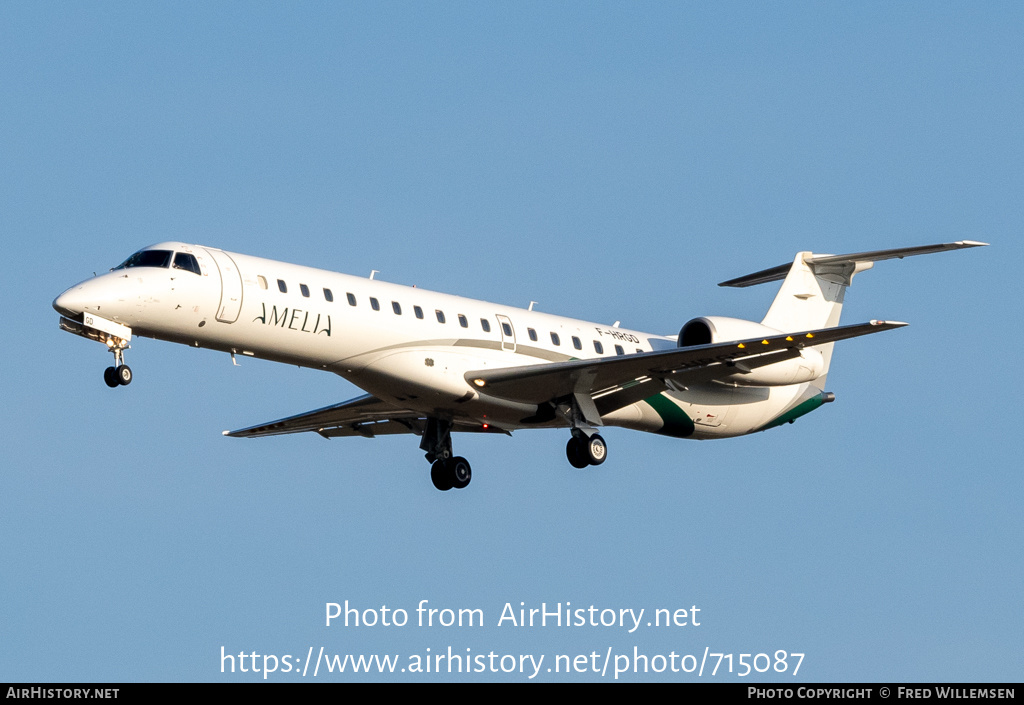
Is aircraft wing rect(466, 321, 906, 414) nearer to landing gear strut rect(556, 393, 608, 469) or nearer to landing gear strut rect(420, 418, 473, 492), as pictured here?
landing gear strut rect(556, 393, 608, 469)

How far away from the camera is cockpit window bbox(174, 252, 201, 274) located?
22938mm

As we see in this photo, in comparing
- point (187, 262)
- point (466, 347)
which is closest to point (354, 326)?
point (466, 347)

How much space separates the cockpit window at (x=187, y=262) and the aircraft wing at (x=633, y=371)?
4960 mm

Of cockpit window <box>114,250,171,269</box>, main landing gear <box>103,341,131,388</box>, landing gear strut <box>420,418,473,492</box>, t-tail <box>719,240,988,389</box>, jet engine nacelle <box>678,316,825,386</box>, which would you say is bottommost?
main landing gear <box>103,341,131,388</box>

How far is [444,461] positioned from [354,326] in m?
4.55

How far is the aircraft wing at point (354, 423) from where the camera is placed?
27.3 metres

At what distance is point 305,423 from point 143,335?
6.14m

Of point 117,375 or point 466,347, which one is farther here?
point 466,347

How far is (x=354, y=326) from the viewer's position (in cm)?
2395

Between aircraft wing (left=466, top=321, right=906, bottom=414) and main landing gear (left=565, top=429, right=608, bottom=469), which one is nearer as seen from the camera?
aircraft wing (left=466, top=321, right=906, bottom=414)

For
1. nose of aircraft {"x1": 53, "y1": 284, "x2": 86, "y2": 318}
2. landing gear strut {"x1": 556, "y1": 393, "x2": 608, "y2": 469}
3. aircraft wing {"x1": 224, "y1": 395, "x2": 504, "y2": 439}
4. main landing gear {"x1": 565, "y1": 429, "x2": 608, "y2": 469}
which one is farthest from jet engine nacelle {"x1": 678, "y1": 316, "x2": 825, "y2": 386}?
nose of aircraft {"x1": 53, "y1": 284, "x2": 86, "y2": 318}

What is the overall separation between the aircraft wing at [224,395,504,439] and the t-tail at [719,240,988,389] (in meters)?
6.50

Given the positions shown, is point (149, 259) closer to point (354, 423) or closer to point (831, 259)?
point (354, 423)
